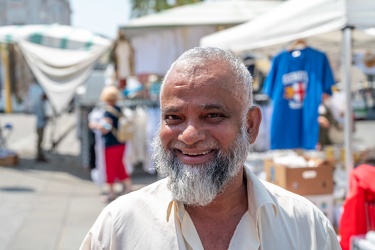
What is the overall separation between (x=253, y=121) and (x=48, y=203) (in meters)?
6.78

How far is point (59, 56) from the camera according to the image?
33.4 feet

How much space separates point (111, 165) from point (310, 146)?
3455mm

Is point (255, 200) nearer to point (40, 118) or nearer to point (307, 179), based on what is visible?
point (307, 179)

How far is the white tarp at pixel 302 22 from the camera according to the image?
154 inches

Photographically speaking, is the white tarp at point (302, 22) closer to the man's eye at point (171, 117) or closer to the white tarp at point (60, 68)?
the man's eye at point (171, 117)

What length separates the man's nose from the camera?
175 cm

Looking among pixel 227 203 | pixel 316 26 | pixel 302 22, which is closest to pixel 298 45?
pixel 302 22

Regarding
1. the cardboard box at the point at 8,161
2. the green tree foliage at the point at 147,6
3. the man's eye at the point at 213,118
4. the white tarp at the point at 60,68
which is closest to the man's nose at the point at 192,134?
the man's eye at the point at 213,118

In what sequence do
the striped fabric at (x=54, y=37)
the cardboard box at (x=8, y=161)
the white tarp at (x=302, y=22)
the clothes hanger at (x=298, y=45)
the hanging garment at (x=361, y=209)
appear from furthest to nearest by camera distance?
the cardboard box at (x=8, y=161)
the striped fabric at (x=54, y=37)
the clothes hanger at (x=298, y=45)
the white tarp at (x=302, y=22)
the hanging garment at (x=361, y=209)

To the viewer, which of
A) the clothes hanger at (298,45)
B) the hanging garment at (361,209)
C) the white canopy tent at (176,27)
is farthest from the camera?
the white canopy tent at (176,27)

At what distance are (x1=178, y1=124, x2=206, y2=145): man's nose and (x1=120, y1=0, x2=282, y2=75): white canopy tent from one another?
817 cm

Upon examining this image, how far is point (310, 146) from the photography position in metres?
5.51

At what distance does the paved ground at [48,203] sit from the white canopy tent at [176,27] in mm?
2451

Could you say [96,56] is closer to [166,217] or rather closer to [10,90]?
[10,90]
